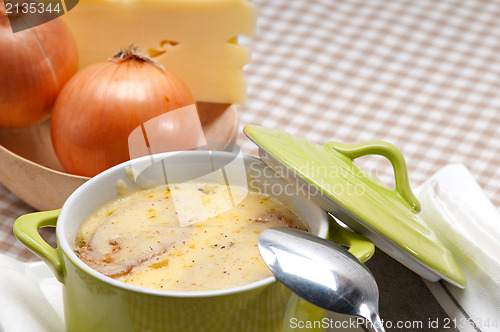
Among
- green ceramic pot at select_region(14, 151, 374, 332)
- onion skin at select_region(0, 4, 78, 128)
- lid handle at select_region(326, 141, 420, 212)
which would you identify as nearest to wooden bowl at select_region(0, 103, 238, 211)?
onion skin at select_region(0, 4, 78, 128)

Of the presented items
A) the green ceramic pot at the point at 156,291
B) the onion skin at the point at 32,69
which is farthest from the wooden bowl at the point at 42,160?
the green ceramic pot at the point at 156,291

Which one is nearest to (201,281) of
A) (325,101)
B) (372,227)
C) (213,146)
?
(372,227)

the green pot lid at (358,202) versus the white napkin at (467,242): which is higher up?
the green pot lid at (358,202)

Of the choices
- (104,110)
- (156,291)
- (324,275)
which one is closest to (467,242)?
(324,275)

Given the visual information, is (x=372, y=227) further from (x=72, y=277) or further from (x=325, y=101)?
(x=325, y=101)

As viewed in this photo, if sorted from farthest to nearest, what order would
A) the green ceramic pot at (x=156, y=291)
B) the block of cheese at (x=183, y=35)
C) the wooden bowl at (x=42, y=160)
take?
the block of cheese at (x=183, y=35) < the wooden bowl at (x=42, y=160) < the green ceramic pot at (x=156, y=291)

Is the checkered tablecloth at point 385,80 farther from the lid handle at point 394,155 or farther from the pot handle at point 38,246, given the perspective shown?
the lid handle at point 394,155
